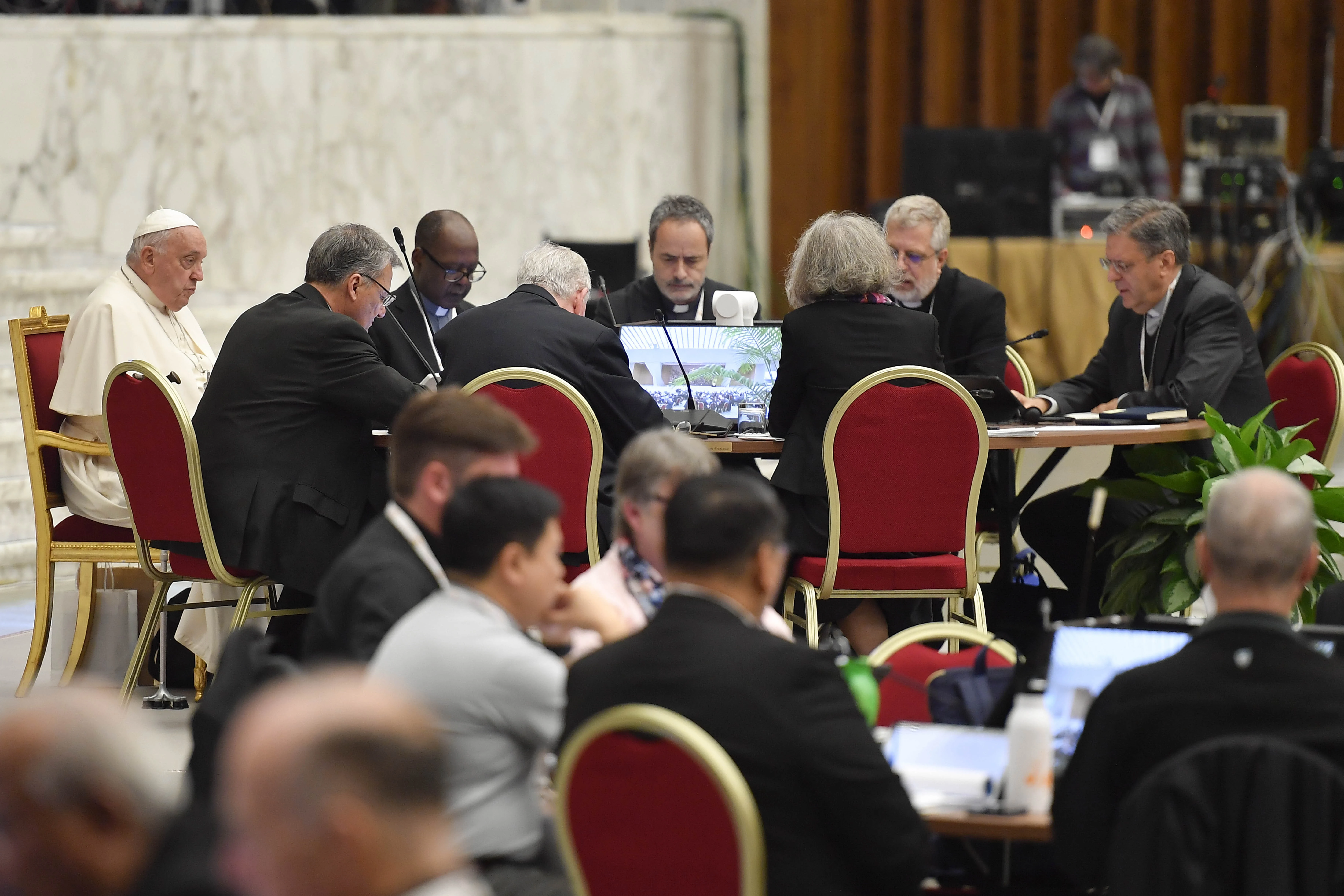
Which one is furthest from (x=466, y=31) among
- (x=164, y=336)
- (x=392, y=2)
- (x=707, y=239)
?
(x=164, y=336)

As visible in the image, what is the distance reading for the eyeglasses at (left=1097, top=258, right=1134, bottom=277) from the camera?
4.68 meters

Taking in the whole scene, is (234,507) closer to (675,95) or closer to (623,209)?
(623,209)

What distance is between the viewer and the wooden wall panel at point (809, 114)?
9.79 meters

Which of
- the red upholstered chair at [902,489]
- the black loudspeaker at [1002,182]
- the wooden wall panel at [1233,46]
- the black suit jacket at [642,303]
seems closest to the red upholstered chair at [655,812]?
the red upholstered chair at [902,489]

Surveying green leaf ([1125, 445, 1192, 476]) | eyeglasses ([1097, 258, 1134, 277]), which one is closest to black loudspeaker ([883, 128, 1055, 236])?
eyeglasses ([1097, 258, 1134, 277])

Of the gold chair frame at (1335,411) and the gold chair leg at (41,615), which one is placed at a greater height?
the gold chair frame at (1335,411)

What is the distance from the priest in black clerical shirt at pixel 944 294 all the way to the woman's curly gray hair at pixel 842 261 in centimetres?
77

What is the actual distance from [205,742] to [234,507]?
210cm

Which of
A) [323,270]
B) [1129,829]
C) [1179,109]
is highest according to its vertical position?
[1179,109]

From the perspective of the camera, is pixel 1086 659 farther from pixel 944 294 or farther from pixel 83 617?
pixel 83 617

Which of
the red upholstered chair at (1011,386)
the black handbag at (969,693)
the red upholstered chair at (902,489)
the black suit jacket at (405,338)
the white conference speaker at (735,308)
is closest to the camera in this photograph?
the black handbag at (969,693)

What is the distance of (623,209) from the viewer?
883cm

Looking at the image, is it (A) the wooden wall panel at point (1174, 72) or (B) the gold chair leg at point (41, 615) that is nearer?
(B) the gold chair leg at point (41, 615)

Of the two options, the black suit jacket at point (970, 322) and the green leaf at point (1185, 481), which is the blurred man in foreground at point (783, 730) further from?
the black suit jacket at point (970, 322)
